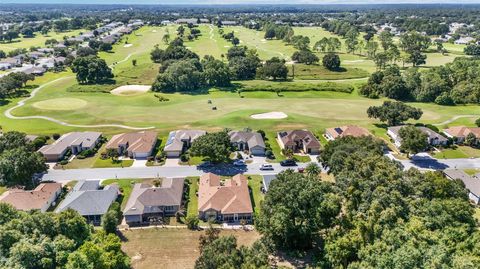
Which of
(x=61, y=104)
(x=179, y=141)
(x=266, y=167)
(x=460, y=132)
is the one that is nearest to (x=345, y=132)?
(x=266, y=167)

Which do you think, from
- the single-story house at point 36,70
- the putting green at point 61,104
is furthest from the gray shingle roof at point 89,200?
the single-story house at point 36,70

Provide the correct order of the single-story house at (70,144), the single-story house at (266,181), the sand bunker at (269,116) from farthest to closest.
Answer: the sand bunker at (269,116) → the single-story house at (70,144) → the single-story house at (266,181)

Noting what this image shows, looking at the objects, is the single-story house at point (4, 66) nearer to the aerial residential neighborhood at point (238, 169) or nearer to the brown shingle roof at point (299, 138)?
the aerial residential neighborhood at point (238, 169)

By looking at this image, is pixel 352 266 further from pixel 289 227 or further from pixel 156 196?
pixel 156 196

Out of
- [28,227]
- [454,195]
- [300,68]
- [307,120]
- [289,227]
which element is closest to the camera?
[28,227]

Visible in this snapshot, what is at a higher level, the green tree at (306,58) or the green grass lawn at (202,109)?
the green tree at (306,58)

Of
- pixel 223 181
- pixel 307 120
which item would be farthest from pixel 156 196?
pixel 307 120
